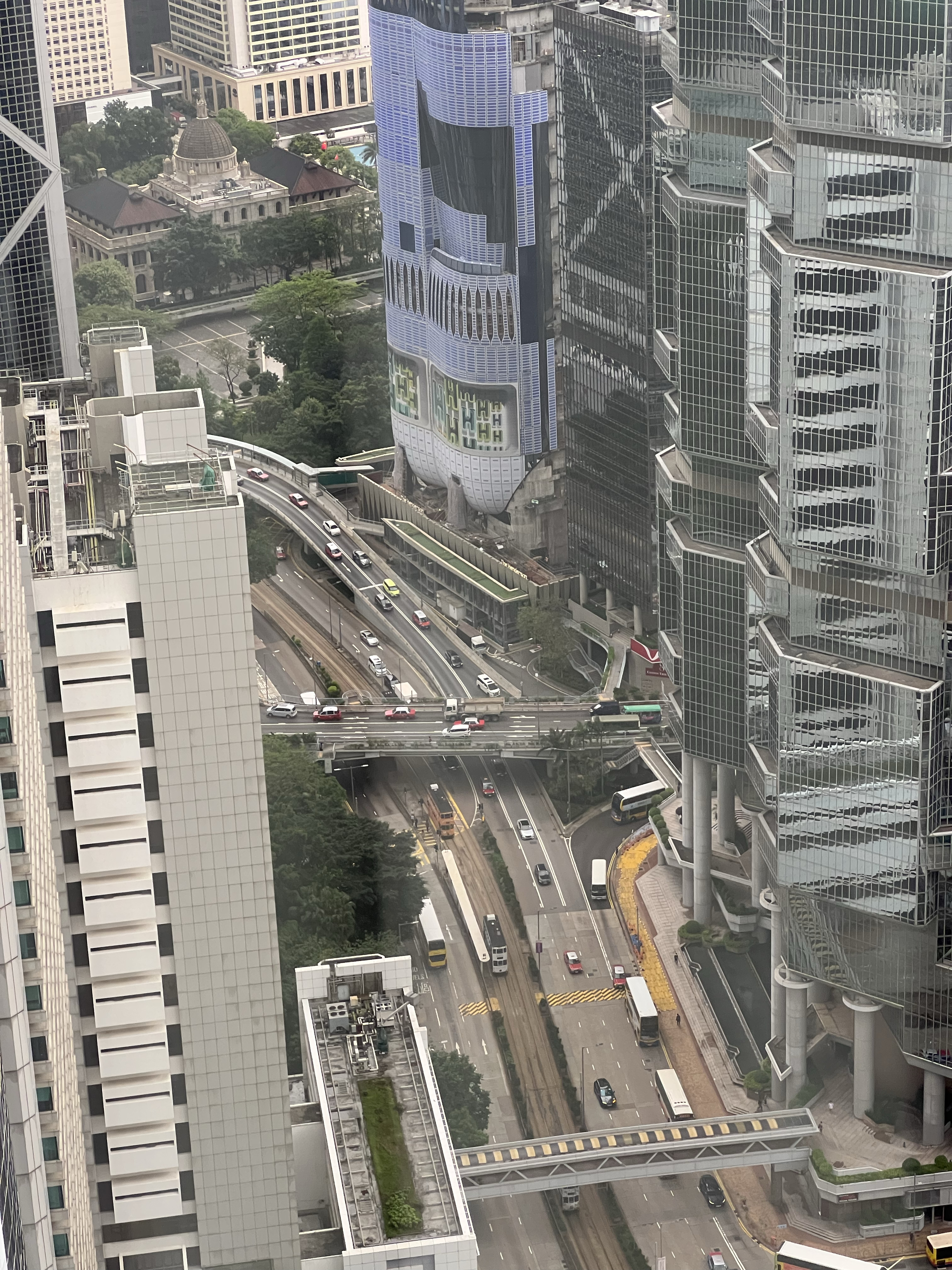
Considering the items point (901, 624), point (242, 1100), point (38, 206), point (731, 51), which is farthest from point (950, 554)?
point (38, 206)

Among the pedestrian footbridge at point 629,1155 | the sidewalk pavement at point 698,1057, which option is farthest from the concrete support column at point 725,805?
the pedestrian footbridge at point 629,1155

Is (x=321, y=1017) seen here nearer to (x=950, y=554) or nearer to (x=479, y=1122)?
(x=479, y=1122)

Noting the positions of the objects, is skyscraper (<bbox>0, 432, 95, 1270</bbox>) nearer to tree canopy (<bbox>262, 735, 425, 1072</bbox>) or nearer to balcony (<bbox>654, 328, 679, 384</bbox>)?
tree canopy (<bbox>262, 735, 425, 1072</bbox>)

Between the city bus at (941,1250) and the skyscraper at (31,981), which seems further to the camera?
the city bus at (941,1250)

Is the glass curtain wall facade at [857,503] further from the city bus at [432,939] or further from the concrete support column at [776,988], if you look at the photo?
the city bus at [432,939]

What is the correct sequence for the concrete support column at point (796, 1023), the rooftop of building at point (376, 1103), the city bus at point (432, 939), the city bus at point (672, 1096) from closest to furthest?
the rooftop of building at point (376, 1103) → the concrete support column at point (796, 1023) → the city bus at point (672, 1096) → the city bus at point (432, 939)

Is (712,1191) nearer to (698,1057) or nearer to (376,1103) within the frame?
(698,1057)

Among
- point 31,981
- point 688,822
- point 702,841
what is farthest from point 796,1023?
point 31,981
